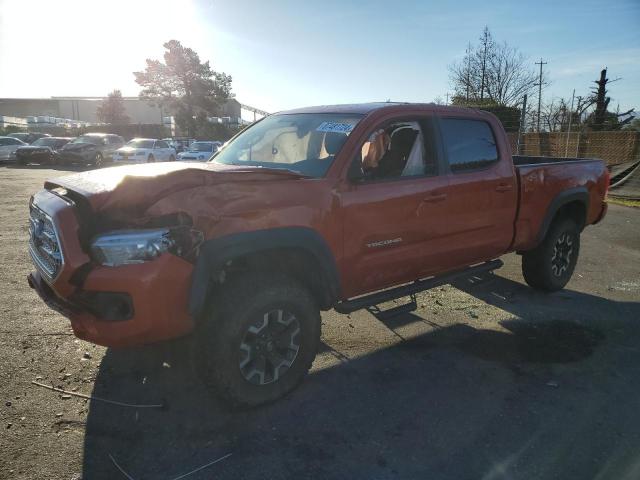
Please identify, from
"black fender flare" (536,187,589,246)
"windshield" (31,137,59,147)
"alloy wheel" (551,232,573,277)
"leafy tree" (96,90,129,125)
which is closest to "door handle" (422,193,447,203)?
"black fender flare" (536,187,589,246)

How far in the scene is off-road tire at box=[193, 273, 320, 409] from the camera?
9.80 feet

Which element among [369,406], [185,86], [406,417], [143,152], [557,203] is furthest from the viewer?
[185,86]

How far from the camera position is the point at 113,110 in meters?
67.6

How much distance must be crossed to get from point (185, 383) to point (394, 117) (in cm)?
259

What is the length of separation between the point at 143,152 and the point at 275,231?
21.6 meters

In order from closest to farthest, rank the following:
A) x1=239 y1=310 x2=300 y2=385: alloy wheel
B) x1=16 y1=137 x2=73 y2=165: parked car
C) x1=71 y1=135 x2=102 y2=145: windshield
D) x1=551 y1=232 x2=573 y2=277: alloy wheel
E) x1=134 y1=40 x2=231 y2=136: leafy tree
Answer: x1=239 y1=310 x2=300 y2=385: alloy wheel, x1=551 y1=232 x2=573 y2=277: alloy wheel, x1=16 y1=137 x2=73 y2=165: parked car, x1=71 y1=135 x2=102 y2=145: windshield, x1=134 y1=40 x2=231 y2=136: leafy tree

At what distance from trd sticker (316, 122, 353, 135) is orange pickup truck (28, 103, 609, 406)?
0.04ft

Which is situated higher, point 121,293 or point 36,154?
point 36,154

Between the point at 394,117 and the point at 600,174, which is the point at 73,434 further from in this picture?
the point at 600,174

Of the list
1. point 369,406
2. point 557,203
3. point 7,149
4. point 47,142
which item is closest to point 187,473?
point 369,406

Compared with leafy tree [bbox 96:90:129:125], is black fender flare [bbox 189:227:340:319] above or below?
below

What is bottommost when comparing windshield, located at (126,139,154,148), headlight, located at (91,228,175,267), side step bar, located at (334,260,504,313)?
side step bar, located at (334,260,504,313)

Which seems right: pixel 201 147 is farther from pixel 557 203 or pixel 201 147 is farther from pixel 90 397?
pixel 90 397

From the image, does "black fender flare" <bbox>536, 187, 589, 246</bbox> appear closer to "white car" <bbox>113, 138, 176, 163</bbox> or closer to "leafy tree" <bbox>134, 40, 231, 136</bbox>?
"white car" <bbox>113, 138, 176, 163</bbox>
